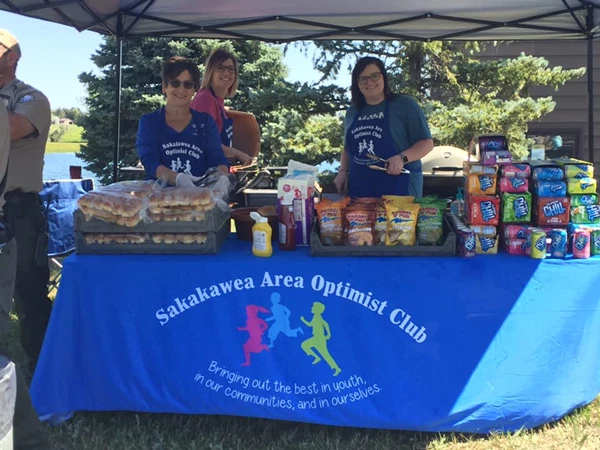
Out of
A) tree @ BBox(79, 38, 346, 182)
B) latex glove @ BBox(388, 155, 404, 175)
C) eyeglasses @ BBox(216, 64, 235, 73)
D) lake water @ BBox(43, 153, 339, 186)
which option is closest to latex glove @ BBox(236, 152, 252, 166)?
eyeglasses @ BBox(216, 64, 235, 73)

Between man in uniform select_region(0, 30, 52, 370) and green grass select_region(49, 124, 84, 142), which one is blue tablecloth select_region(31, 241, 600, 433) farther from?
→ green grass select_region(49, 124, 84, 142)

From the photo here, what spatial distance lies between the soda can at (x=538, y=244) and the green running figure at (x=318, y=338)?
0.95 metres

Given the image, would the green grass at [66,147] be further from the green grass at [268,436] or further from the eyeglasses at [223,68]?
A: the green grass at [268,436]

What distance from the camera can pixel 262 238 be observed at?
8.28 ft

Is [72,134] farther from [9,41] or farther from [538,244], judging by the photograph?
[538,244]

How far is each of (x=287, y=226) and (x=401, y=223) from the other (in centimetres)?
51

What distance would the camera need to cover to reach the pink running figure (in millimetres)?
2496

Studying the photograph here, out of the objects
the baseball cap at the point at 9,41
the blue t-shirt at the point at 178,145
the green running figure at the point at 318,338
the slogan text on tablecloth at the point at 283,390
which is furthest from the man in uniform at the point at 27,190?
the green running figure at the point at 318,338

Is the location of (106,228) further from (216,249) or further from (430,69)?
(430,69)

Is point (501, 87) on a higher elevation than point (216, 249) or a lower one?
higher

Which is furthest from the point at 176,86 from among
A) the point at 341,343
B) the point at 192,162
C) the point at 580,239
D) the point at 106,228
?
the point at 580,239

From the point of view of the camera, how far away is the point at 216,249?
2551mm

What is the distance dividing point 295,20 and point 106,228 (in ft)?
7.96

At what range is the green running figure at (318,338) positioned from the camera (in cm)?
248
